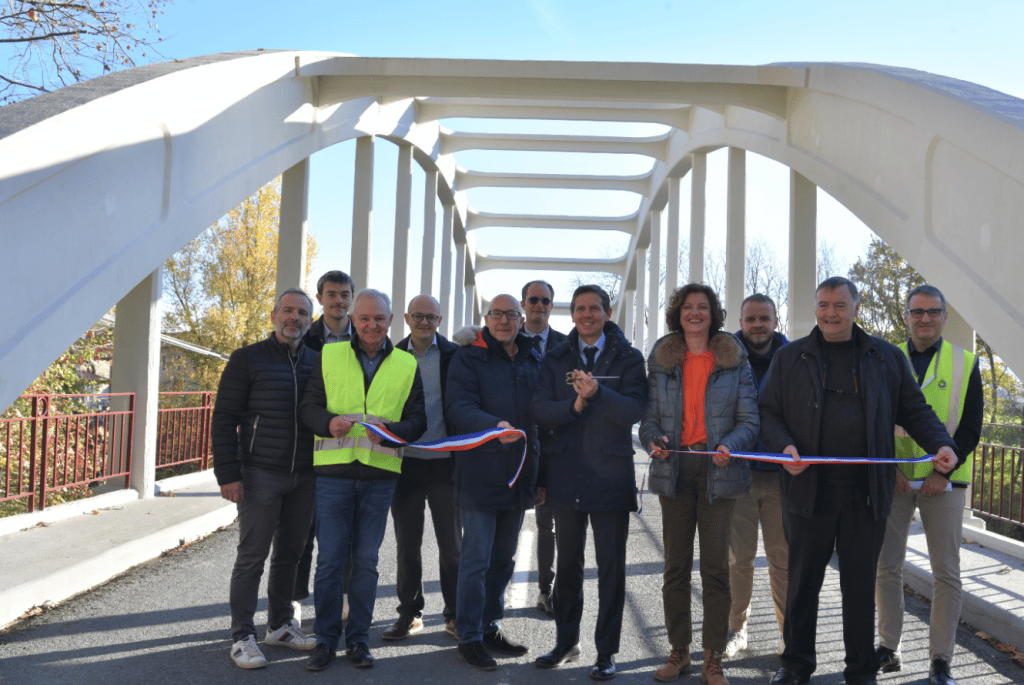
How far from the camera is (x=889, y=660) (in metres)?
3.83

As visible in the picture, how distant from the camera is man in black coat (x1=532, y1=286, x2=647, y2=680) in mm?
3775

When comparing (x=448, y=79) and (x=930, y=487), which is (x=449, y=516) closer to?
(x=930, y=487)

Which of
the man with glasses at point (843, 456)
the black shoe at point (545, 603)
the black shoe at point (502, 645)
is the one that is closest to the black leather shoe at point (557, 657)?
the black shoe at point (502, 645)

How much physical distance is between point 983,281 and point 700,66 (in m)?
4.67

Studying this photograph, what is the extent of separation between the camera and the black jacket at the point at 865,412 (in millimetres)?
3570

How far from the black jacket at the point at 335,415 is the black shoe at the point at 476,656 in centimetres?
94

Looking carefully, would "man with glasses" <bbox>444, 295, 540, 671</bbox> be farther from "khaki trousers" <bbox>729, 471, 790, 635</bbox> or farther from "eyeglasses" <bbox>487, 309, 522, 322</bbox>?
"khaki trousers" <bbox>729, 471, 790, 635</bbox>

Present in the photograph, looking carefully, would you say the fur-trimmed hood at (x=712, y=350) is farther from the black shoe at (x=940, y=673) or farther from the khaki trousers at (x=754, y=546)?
the black shoe at (x=940, y=673)

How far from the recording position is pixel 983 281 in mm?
6043

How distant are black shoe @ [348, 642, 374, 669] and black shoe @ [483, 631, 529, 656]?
0.63 metres

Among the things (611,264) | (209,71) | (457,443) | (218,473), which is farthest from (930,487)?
(611,264)

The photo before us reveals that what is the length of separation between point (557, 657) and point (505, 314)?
1792 millimetres

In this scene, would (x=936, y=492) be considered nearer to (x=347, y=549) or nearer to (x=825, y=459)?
(x=825, y=459)

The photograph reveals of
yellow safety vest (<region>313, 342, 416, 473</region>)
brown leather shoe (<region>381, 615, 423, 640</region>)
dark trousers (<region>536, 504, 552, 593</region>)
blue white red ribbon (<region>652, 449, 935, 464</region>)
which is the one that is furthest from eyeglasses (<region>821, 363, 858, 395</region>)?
brown leather shoe (<region>381, 615, 423, 640</region>)
